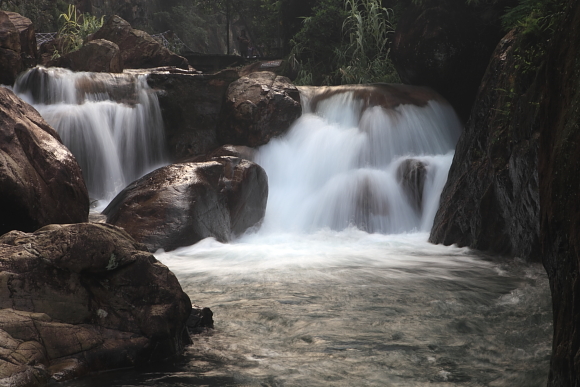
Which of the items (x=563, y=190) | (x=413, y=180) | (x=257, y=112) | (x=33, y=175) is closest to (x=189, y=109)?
(x=257, y=112)

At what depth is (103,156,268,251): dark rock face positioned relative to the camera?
8.02 m

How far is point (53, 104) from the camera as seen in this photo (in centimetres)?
1153

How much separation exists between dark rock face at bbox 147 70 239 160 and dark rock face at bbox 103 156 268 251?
2.63 meters

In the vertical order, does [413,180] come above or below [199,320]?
above

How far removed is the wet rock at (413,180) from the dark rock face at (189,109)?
3907mm

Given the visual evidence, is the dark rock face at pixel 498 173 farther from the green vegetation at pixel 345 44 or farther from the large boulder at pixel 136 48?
the large boulder at pixel 136 48

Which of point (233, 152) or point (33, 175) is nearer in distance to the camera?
point (33, 175)

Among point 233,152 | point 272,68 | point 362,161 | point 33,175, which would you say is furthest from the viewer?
point 272,68

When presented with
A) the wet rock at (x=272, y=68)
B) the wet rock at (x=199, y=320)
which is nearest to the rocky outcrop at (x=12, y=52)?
the wet rock at (x=272, y=68)

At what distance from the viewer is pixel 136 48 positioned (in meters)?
17.1

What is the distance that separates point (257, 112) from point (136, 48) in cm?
660

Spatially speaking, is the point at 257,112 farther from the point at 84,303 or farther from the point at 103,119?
the point at 84,303

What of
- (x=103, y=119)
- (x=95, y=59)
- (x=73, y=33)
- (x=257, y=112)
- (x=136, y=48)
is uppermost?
(x=73, y=33)

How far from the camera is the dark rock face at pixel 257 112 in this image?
1211 centimetres
